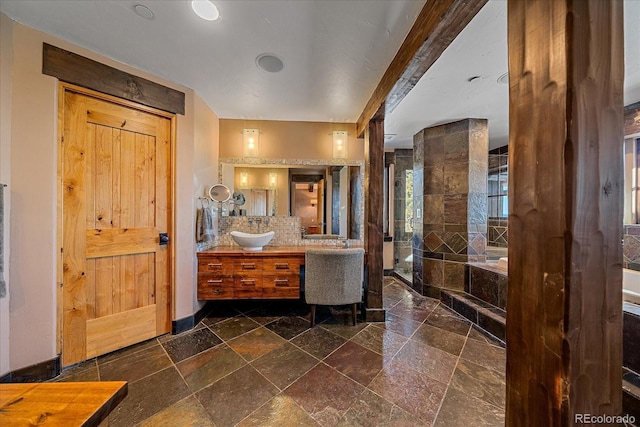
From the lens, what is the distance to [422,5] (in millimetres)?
1283

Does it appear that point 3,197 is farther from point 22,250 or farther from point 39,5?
point 39,5

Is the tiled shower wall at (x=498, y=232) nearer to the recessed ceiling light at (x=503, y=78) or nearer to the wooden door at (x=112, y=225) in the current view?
the recessed ceiling light at (x=503, y=78)

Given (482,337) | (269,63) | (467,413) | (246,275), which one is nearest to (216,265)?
(246,275)

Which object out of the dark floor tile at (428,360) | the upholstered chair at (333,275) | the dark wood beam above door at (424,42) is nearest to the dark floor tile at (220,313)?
the upholstered chair at (333,275)

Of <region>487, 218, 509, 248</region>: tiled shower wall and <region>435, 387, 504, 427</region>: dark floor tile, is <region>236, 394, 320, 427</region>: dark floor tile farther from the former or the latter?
<region>487, 218, 509, 248</region>: tiled shower wall

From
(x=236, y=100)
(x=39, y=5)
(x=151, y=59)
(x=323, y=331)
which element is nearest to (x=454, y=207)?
(x=323, y=331)

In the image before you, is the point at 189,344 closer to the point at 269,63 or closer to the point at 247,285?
the point at 247,285

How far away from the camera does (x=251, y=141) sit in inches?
114

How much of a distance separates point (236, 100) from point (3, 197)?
1889 mm

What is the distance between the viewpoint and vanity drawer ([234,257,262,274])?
92.7 inches

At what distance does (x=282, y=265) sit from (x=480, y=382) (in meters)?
1.86

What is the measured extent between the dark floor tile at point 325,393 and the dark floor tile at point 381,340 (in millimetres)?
440

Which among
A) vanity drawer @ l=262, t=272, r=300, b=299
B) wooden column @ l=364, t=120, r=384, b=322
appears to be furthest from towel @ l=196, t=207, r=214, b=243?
wooden column @ l=364, t=120, r=384, b=322

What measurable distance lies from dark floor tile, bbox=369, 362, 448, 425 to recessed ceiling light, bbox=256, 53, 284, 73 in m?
2.56
